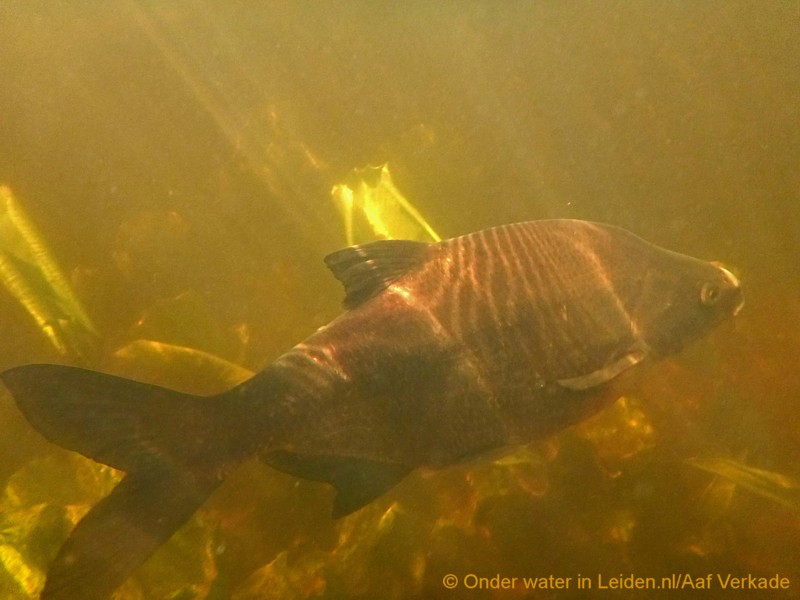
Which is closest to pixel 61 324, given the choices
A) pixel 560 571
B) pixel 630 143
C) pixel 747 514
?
pixel 560 571

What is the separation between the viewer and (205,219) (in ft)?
26.7

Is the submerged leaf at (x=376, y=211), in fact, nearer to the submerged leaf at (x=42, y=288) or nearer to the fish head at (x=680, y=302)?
the fish head at (x=680, y=302)

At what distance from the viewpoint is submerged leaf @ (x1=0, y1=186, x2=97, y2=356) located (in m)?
5.43

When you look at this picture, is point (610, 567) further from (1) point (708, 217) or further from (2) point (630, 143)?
(2) point (630, 143)

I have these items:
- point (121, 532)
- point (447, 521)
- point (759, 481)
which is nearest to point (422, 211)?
point (447, 521)

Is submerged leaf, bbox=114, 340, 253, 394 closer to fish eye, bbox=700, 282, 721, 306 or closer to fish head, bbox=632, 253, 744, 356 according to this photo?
fish head, bbox=632, 253, 744, 356

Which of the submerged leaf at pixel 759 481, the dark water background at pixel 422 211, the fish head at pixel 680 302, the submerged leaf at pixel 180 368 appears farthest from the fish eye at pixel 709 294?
the submerged leaf at pixel 180 368

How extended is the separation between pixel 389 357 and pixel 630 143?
12132 mm

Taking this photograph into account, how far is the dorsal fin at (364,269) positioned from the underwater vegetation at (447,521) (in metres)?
1.40

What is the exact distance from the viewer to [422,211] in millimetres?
7691

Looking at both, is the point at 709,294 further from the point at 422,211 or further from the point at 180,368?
the point at 422,211

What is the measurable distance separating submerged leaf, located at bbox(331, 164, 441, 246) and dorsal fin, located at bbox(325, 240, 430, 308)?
111 inches

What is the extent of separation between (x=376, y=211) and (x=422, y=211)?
65.0 inches

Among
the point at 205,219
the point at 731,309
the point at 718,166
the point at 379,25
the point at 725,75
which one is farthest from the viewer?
the point at 379,25
